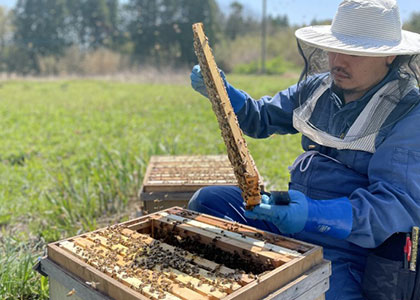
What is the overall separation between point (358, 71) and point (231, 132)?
76 centimetres

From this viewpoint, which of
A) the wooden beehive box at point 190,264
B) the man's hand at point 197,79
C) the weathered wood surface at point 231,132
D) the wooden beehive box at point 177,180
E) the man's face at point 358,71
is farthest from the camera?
the wooden beehive box at point 177,180

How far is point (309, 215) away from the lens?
1.78 m

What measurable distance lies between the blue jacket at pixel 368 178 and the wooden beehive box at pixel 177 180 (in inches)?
30.7

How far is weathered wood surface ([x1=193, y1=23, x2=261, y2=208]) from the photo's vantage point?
1.74 meters

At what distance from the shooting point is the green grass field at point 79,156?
11.9 ft

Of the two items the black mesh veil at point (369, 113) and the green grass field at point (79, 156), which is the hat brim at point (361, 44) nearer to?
the black mesh veil at point (369, 113)

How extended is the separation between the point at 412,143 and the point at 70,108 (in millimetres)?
9797

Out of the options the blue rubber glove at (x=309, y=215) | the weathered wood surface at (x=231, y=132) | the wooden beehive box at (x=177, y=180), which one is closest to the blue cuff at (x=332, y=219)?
the blue rubber glove at (x=309, y=215)

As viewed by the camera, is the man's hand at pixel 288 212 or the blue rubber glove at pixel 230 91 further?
the blue rubber glove at pixel 230 91

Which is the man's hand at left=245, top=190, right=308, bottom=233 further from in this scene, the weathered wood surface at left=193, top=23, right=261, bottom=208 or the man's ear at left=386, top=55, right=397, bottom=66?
the man's ear at left=386, top=55, right=397, bottom=66

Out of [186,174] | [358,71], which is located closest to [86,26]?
[186,174]

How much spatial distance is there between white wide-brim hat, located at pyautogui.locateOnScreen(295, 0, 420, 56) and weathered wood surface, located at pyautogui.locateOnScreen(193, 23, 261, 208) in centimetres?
54

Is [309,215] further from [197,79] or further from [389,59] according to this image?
[197,79]

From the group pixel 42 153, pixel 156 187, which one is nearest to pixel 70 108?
pixel 42 153
